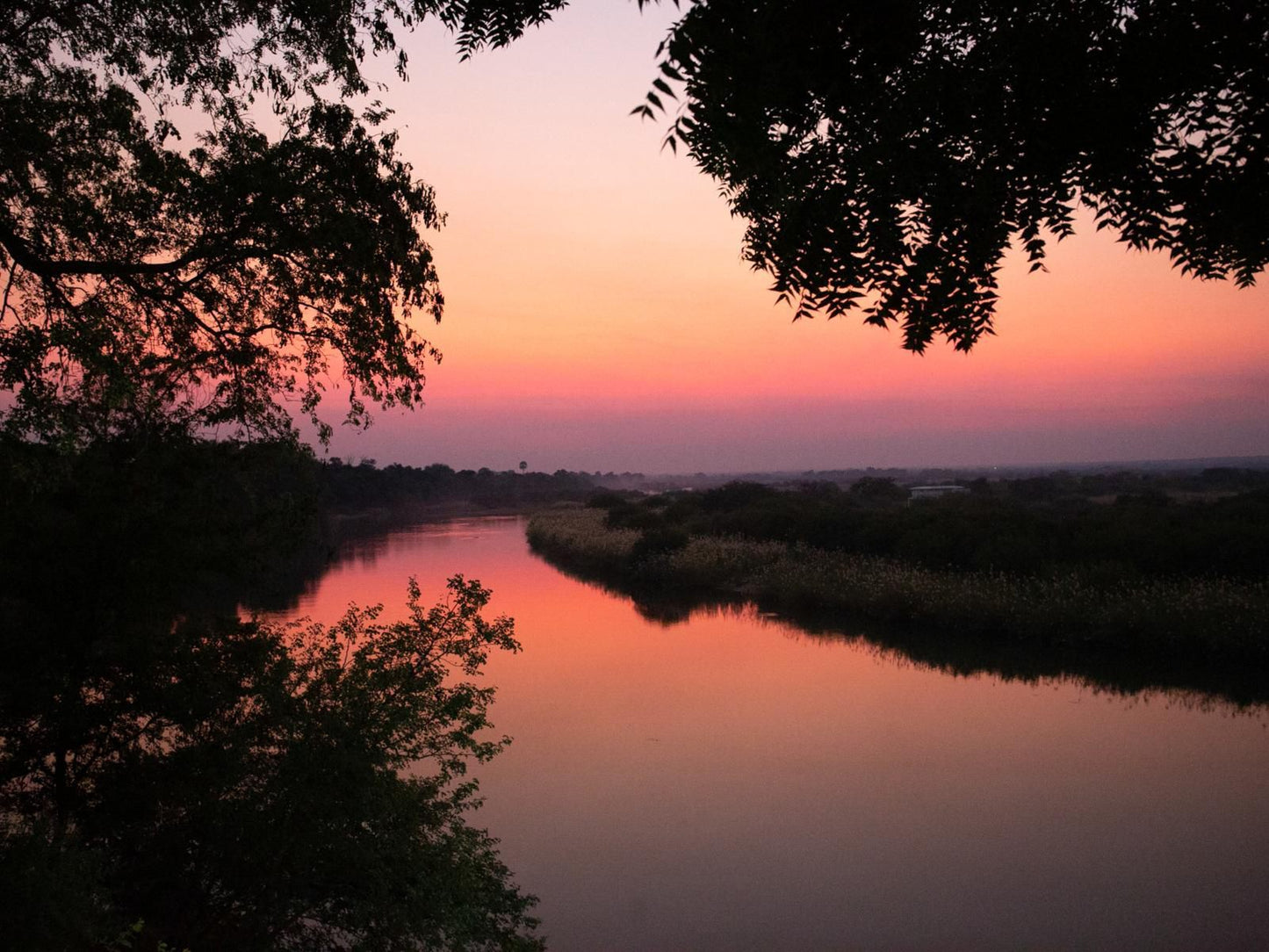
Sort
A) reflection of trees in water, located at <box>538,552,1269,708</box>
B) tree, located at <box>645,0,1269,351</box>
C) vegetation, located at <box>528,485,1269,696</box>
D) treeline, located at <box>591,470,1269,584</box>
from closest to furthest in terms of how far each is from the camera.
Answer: tree, located at <box>645,0,1269,351</box>
reflection of trees in water, located at <box>538,552,1269,708</box>
vegetation, located at <box>528,485,1269,696</box>
treeline, located at <box>591,470,1269,584</box>

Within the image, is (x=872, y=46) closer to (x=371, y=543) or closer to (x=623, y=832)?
(x=623, y=832)

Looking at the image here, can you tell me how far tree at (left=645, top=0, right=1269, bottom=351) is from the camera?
3010 millimetres

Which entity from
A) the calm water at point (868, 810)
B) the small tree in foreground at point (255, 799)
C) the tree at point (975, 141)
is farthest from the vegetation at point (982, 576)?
the tree at point (975, 141)

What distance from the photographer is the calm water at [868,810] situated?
996 centimetres

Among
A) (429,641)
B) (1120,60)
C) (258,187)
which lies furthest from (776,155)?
(429,641)

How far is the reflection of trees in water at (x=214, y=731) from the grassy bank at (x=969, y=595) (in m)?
17.7

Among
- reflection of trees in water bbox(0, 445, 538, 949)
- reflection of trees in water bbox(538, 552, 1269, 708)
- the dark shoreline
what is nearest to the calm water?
reflection of trees in water bbox(538, 552, 1269, 708)

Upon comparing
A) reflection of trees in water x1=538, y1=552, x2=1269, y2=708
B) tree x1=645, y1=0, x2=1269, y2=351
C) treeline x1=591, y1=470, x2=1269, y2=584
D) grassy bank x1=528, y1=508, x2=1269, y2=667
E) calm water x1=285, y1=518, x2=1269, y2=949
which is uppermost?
tree x1=645, y1=0, x2=1269, y2=351

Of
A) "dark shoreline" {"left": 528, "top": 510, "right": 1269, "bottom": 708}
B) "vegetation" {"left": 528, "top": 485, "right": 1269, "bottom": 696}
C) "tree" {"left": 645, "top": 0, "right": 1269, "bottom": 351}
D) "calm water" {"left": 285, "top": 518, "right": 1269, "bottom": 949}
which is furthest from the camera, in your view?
"vegetation" {"left": 528, "top": 485, "right": 1269, "bottom": 696}

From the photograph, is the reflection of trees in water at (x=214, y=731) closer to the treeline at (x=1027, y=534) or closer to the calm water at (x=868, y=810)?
the calm water at (x=868, y=810)

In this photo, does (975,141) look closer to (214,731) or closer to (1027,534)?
(214,731)

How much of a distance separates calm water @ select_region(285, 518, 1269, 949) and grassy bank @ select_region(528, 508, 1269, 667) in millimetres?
3149

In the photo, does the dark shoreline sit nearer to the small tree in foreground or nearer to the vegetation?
the vegetation

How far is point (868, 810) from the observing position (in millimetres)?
13062
